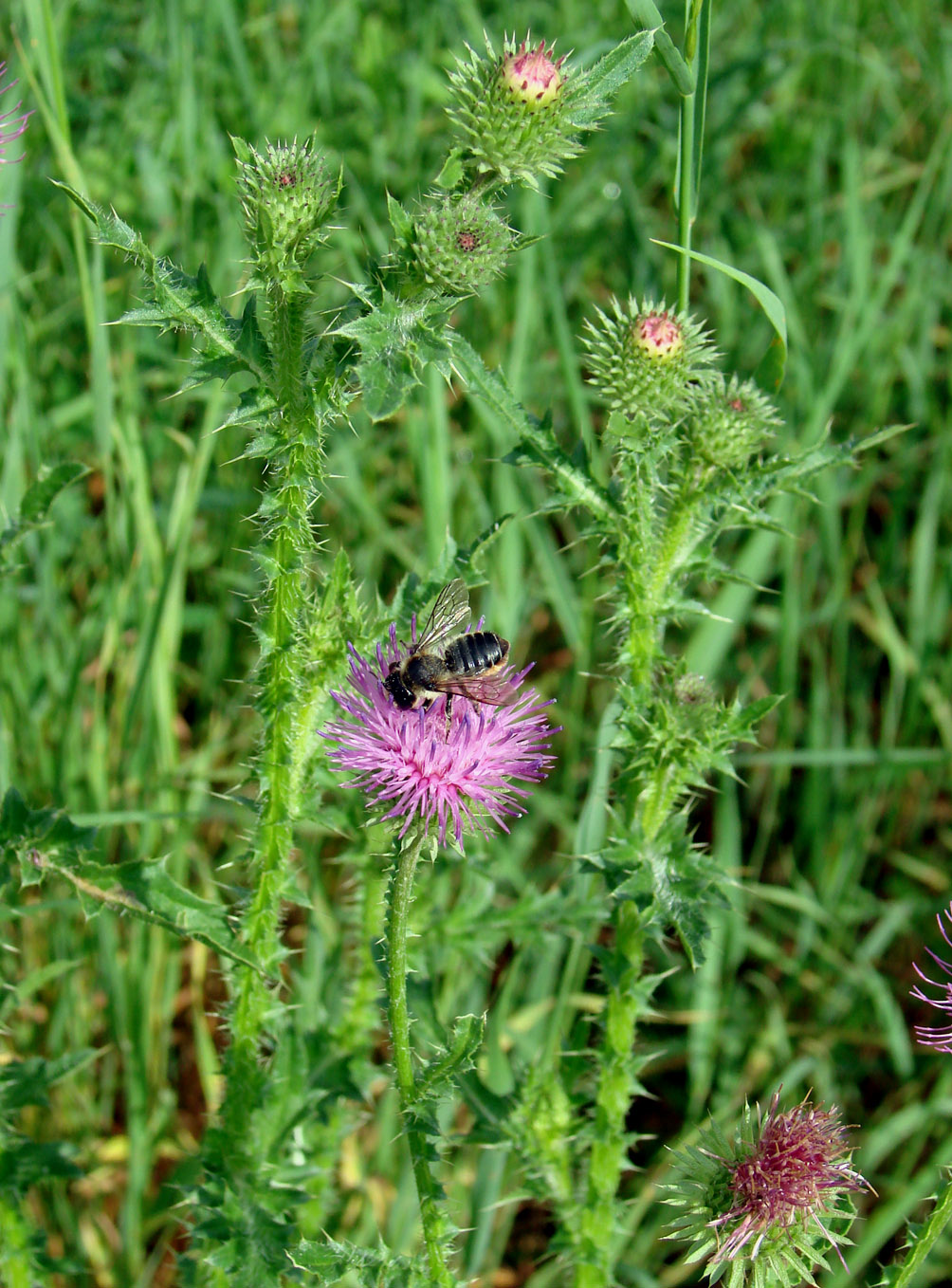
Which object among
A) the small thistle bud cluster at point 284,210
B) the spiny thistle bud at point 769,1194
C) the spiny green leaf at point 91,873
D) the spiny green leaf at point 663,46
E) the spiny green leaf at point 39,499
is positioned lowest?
the spiny thistle bud at point 769,1194

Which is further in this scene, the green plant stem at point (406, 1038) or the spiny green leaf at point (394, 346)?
the green plant stem at point (406, 1038)

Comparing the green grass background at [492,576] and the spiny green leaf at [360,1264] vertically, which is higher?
the green grass background at [492,576]

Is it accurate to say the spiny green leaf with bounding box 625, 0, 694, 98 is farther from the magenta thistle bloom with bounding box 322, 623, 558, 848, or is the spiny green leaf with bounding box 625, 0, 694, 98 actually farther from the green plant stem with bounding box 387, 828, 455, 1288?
the green plant stem with bounding box 387, 828, 455, 1288

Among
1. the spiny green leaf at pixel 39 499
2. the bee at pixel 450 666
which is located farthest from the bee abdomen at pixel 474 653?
the spiny green leaf at pixel 39 499

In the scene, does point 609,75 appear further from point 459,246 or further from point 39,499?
point 39,499

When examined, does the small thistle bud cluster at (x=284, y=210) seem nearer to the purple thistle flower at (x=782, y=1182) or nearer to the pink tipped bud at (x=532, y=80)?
the pink tipped bud at (x=532, y=80)

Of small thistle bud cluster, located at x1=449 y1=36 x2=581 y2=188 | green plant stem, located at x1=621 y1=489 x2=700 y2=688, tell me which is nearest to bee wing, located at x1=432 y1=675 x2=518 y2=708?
green plant stem, located at x1=621 y1=489 x2=700 y2=688

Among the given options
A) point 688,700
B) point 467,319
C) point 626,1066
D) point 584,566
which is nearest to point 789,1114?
point 626,1066

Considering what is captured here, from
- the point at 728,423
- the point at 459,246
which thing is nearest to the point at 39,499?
the point at 459,246
